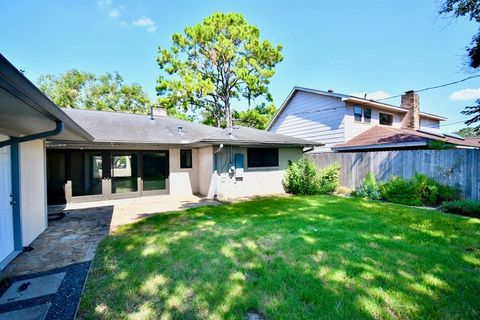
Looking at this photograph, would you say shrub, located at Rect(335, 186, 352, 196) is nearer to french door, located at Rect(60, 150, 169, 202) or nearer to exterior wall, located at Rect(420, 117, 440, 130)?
french door, located at Rect(60, 150, 169, 202)

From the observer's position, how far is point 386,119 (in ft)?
50.4

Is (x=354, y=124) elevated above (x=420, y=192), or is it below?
above

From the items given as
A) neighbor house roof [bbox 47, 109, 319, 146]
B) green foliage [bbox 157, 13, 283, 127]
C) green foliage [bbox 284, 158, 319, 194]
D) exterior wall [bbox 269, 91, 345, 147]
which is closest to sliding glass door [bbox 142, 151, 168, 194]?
neighbor house roof [bbox 47, 109, 319, 146]

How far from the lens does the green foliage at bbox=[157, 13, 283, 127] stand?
60.8 feet

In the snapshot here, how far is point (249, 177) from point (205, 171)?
2047 mm

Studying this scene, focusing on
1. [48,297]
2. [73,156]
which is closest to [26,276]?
[48,297]

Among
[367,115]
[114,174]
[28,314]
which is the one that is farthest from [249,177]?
[367,115]

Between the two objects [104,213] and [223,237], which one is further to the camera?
[104,213]

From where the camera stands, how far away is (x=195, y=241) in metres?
4.62

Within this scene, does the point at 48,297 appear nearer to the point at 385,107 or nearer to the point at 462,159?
the point at 462,159

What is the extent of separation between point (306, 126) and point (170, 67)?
12.3 meters

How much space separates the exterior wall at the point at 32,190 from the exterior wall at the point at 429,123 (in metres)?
24.3

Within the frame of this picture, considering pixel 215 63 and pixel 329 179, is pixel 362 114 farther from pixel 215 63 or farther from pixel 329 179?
pixel 215 63

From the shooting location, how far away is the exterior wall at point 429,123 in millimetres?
19153
